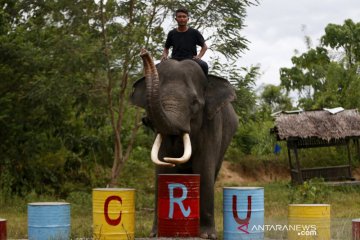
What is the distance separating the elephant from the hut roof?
12991 millimetres

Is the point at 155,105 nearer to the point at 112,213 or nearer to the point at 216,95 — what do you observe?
the point at 112,213

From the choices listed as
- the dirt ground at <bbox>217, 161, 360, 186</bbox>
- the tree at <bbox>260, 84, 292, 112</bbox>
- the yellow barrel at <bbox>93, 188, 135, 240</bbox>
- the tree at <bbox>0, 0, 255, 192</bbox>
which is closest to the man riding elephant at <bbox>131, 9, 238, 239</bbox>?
the yellow barrel at <bbox>93, 188, 135, 240</bbox>

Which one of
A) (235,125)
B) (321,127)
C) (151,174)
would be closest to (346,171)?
(321,127)

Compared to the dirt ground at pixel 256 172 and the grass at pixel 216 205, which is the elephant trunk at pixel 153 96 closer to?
the grass at pixel 216 205

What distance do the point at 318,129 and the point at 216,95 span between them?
46.3 feet

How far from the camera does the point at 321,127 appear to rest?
22844 mm

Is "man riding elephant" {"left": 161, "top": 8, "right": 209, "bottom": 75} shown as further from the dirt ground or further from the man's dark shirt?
the dirt ground

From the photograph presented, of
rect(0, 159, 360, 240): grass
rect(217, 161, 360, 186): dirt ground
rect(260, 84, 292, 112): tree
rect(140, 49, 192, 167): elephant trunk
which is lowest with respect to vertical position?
rect(0, 159, 360, 240): grass

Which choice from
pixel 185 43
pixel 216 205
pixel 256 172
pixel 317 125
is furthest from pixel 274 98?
pixel 185 43

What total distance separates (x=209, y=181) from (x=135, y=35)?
702cm

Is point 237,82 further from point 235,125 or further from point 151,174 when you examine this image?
point 151,174

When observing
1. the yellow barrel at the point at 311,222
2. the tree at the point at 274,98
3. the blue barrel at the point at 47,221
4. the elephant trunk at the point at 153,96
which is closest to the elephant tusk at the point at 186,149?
the elephant trunk at the point at 153,96

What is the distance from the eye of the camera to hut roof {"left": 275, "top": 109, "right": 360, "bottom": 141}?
22.6 m

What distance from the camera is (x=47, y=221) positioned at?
8031mm
